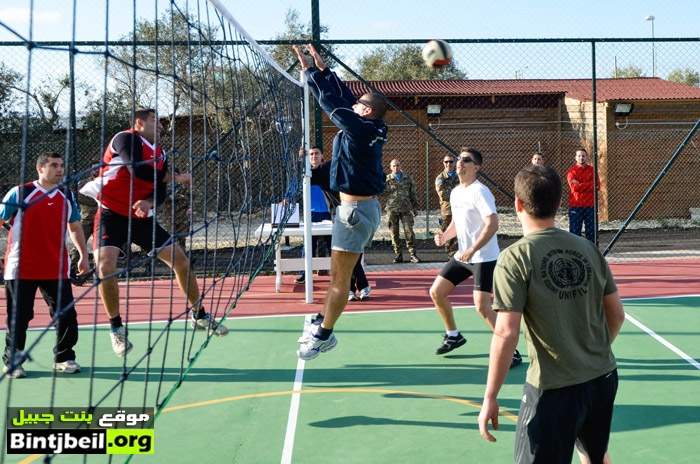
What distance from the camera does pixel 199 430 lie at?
538cm

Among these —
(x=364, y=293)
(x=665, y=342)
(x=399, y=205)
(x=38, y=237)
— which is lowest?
(x=665, y=342)

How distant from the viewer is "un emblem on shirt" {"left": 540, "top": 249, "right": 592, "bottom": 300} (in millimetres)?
3318

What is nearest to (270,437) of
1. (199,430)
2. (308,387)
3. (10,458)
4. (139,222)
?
(199,430)

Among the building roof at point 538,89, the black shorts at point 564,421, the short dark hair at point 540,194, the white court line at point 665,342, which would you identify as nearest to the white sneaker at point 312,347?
the black shorts at point 564,421

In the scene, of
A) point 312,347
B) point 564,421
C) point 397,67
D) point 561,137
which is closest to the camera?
point 564,421

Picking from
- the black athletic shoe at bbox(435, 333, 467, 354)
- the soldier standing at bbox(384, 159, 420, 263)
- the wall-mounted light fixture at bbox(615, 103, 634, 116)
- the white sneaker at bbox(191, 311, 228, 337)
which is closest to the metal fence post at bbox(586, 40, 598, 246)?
the soldier standing at bbox(384, 159, 420, 263)

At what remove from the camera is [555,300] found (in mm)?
3328

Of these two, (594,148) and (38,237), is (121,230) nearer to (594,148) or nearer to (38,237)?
(38,237)

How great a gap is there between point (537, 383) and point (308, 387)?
3.19 m

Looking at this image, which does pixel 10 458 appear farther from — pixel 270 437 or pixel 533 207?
pixel 533 207

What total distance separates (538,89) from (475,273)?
55.8 ft

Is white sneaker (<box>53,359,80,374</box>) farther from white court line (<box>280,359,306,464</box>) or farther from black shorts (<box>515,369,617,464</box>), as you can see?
black shorts (<box>515,369,617,464</box>)

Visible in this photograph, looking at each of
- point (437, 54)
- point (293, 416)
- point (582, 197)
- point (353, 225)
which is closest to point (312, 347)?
point (293, 416)

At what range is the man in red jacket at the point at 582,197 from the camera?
40.5 ft
